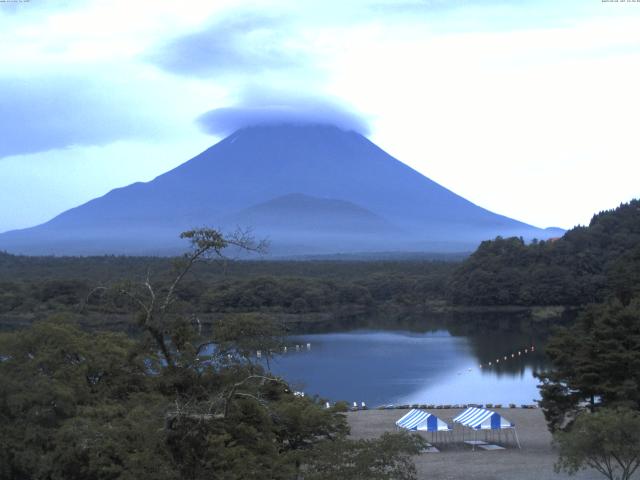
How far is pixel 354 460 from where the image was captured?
8.51 m

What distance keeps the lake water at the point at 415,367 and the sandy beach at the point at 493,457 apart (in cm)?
357

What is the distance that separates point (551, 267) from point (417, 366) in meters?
23.3

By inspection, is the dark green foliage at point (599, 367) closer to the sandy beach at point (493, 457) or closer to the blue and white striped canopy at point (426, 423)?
the sandy beach at point (493, 457)

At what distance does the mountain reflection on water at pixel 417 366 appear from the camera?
25.4m

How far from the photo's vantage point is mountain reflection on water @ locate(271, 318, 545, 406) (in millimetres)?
25359

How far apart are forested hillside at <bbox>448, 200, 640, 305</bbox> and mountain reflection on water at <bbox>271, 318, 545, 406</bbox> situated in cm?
1095

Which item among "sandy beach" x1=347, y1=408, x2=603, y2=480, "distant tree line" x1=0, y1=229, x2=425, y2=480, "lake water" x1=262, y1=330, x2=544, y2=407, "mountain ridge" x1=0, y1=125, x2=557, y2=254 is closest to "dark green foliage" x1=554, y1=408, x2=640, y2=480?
"sandy beach" x1=347, y1=408, x2=603, y2=480

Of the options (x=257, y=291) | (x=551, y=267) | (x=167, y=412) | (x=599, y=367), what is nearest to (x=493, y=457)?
(x=599, y=367)

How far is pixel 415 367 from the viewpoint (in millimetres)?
30594

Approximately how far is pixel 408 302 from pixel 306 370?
959 inches

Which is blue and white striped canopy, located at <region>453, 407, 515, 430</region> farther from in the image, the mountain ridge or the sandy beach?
the mountain ridge

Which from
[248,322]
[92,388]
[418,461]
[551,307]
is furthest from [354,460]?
[551,307]

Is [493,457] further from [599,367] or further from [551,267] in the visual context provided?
[551,267]

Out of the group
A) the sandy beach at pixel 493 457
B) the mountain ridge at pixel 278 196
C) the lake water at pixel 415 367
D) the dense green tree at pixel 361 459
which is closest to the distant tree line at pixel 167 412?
the dense green tree at pixel 361 459
